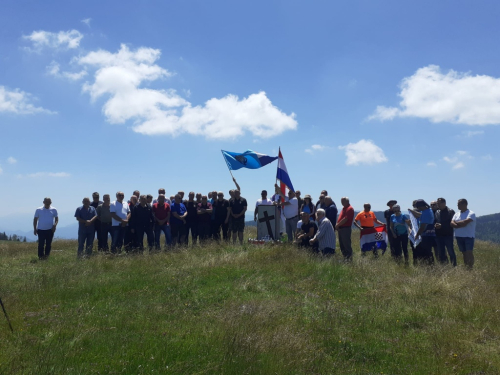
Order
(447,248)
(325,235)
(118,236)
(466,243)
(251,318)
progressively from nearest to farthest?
(251,318) → (466,243) → (447,248) → (325,235) → (118,236)

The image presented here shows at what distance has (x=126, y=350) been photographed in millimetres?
5406

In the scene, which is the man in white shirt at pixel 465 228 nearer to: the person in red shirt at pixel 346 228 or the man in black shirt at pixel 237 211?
the person in red shirt at pixel 346 228

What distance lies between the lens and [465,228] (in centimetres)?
1113

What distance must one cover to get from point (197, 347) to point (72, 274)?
599 cm

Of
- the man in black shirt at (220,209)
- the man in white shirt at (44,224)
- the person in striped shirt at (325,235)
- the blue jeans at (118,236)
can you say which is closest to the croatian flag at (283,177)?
the man in black shirt at (220,209)

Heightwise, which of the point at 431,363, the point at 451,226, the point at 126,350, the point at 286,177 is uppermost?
the point at 286,177

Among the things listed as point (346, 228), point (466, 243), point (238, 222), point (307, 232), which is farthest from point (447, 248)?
point (238, 222)

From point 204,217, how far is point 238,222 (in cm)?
124

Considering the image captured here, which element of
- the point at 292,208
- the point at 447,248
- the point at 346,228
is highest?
the point at 292,208

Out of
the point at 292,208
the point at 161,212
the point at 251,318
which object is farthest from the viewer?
the point at 292,208

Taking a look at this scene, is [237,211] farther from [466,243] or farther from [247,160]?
[466,243]

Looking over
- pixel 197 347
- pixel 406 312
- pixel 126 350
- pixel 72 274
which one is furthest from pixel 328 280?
pixel 72 274

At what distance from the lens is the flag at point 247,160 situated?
16938mm

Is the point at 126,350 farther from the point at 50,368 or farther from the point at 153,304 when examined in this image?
the point at 153,304
